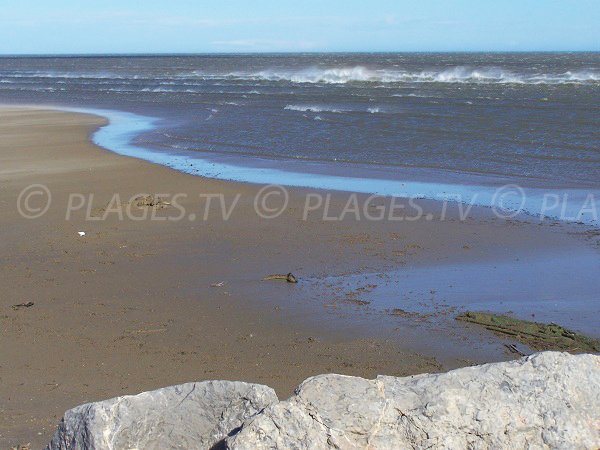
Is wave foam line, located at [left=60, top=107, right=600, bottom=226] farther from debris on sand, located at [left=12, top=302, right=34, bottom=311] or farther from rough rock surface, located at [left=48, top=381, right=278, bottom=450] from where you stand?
rough rock surface, located at [left=48, top=381, right=278, bottom=450]

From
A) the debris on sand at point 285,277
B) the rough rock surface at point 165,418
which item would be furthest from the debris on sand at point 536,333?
the rough rock surface at point 165,418

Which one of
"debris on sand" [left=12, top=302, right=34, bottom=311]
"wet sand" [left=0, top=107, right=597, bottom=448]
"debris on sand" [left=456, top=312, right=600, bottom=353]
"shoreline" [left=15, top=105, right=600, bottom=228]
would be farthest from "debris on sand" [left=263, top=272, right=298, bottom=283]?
"shoreline" [left=15, top=105, right=600, bottom=228]

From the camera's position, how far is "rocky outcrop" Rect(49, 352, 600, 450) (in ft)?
11.9

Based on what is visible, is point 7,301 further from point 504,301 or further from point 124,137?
point 124,137

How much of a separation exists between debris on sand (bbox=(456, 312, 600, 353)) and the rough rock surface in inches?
157

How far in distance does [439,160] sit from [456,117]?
8.54 meters

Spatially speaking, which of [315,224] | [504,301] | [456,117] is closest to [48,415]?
[504,301]

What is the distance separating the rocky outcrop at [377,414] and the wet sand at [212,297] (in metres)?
1.63

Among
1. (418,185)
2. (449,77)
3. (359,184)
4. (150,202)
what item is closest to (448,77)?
(449,77)

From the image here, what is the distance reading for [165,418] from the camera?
3922 millimetres

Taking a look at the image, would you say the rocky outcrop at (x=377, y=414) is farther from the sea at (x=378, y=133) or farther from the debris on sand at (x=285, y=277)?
the sea at (x=378, y=133)

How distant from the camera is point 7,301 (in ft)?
28.1

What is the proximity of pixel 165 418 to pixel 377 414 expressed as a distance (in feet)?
3.43

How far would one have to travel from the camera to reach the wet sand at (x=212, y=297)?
6707 millimetres
